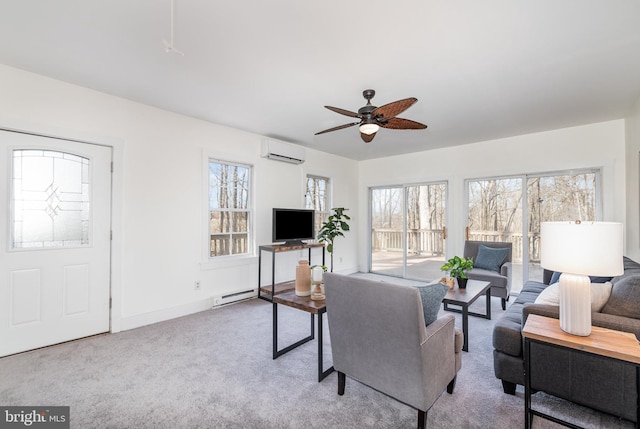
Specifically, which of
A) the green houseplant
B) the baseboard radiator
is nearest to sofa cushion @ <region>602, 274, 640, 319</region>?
the green houseplant

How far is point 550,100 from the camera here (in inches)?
128

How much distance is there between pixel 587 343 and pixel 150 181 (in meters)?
4.07

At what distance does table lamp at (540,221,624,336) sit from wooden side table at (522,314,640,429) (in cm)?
8

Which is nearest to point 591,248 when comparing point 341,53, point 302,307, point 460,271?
point 460,271

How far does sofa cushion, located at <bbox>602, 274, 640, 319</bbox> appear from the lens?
1.80m

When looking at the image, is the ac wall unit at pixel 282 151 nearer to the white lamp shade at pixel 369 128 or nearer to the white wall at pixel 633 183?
the white lamp shade at pixel 369 128

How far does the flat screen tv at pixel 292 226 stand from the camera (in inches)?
176

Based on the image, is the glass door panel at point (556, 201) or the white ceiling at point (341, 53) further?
the glass door panel at point (556, 201)

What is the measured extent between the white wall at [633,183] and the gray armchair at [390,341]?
10.7ft

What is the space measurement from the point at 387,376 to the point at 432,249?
4.32 m

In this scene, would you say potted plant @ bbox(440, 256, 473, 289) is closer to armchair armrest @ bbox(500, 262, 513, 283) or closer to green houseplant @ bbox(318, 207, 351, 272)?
armchair armrest @ bbox(500, 262, 513, 283)

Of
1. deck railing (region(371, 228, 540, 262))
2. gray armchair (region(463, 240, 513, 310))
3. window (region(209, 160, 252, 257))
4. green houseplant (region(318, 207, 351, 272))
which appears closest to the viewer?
gray armchair (region(463, 240, 513, 310))

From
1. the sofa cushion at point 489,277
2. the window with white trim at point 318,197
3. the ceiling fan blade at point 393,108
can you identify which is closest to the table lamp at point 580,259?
the ceiling fan blade at point 393,108

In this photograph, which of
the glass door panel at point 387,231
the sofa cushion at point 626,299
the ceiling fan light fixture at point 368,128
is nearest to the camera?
the sofa cushion at point 626,299
